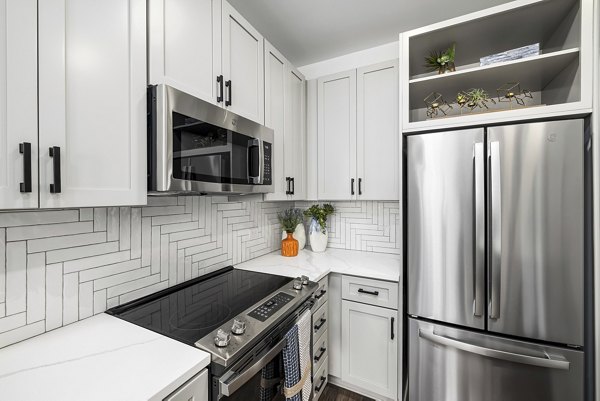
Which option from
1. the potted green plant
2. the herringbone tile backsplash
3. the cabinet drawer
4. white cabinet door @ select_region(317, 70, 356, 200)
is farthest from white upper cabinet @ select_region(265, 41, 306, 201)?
the cabinet drawer

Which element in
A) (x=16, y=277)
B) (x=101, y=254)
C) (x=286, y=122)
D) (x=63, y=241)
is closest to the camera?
(x=16, y=277)

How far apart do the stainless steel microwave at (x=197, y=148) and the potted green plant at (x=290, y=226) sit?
2.78ft

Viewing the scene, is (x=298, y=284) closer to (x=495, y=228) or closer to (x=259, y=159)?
(x=259, y=159)

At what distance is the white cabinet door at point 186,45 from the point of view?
1.06 metres

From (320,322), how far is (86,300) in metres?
1.31

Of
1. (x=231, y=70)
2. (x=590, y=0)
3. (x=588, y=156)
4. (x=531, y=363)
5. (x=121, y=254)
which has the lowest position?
(x=531, y=363)

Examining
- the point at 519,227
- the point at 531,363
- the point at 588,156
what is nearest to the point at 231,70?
the point at 519,227

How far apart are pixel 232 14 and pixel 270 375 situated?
6.13 ft

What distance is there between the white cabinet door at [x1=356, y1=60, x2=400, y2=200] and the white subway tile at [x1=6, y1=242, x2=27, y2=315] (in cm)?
194

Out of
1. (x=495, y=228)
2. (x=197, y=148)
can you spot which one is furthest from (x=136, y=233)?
(x=495, y=228)

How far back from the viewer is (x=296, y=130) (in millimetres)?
2209

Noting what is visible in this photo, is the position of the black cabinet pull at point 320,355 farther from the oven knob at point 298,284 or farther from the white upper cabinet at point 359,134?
the white upper cabinet at point 359,134

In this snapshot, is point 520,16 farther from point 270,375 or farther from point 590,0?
point 270,375

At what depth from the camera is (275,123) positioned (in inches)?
74.8
